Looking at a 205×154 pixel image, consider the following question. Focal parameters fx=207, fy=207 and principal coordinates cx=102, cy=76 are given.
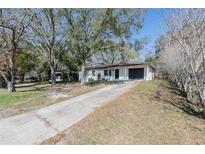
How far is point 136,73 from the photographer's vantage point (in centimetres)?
3231

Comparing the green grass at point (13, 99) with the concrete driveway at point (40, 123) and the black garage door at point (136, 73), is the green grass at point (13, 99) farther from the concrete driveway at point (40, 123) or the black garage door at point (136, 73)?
the black garage door at point (136, 73)

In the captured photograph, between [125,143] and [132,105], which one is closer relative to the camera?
[125,143]

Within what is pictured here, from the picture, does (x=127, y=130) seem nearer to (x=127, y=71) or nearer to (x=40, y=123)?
(x=40, y=123)

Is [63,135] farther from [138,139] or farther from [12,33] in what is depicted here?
[12,33]

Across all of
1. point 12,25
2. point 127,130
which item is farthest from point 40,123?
point 12,25

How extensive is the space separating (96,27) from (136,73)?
14.8 meters

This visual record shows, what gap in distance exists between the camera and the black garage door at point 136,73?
105 ft

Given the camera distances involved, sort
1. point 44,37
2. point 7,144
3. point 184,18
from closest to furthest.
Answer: point 7,144 < point 184,18 < point 44,37

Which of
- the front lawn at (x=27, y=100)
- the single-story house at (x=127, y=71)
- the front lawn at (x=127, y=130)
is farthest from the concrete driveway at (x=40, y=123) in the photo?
the single-story house at (x=127, y=71)

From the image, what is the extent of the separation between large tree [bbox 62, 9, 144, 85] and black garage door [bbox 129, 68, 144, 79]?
11.3 metres

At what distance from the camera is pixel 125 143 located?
591 cm
